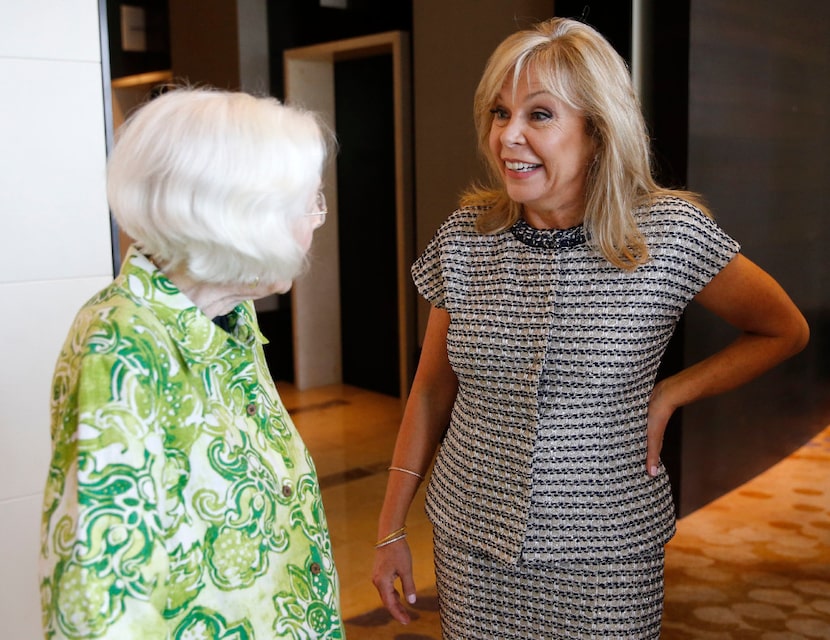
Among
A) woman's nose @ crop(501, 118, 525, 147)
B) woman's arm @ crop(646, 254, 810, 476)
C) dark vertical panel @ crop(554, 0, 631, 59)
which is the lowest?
woman's arm @ crop(646, 254, 810, 476)

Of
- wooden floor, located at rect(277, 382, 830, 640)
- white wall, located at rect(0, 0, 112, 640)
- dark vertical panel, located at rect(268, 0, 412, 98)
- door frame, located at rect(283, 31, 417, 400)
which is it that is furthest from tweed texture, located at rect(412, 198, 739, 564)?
dark vertical panel, located at rect(268, 0, 412, 98)

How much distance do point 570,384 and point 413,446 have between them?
382 millimetres

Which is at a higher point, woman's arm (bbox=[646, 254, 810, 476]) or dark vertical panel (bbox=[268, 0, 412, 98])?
dark vertical panel (bbox=[268, 0, 412, 98])

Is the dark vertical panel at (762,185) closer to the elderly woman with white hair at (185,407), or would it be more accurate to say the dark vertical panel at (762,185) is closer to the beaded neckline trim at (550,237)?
the beaded neckline trim at (550,237)

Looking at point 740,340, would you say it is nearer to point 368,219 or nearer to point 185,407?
point 185,407

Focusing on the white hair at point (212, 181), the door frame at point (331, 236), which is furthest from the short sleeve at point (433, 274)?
the door frame at point (331, 236)

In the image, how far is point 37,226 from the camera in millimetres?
2375

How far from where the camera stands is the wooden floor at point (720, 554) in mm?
3316

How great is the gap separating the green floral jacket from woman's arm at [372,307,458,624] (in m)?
0.46

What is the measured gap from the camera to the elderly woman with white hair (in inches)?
41.7

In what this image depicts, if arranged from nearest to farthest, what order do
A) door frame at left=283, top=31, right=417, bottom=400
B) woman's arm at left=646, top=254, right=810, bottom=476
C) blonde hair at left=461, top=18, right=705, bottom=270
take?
blonde hair at left=461, top=18, right=705, bottom=270 → woman's arm at left=646, top=254, right=810, bottom=476 → door frame at left=283, top=31, right=417, bottom=400

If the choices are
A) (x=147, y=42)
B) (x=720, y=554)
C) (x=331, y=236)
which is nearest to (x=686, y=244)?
(x=720, y=554)

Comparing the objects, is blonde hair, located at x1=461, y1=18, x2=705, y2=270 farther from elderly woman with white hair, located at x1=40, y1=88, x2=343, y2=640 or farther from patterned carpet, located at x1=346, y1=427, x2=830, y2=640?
patterned carpet, located at x1=346, y1=427, x2=830, y2=640

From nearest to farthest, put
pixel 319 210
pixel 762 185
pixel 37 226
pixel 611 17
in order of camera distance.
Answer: pixel 319 210
pixel 37 226
pixel 611 17
pixel 762 185
